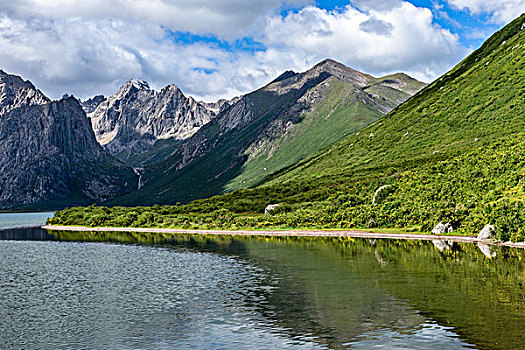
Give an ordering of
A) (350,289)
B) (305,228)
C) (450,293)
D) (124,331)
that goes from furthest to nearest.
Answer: (305,228), (350,289), (450,293), (124,331)

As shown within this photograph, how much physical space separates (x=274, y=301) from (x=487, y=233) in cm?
5416

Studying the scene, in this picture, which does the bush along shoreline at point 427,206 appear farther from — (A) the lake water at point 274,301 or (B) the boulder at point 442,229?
(A) the lake water at point 274,301

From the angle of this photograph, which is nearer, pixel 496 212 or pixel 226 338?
pixel 226 338

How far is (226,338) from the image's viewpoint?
1273 inches

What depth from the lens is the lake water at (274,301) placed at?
31828 mm

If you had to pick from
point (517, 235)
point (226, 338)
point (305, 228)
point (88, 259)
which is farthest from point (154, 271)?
point (305, 228)

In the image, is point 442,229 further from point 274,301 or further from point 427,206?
point 274,301

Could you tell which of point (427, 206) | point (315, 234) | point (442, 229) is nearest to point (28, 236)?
point (315, 234)

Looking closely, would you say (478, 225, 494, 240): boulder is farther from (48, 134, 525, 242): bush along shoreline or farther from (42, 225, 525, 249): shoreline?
(48, 134, 525, 242): bush along shoreline

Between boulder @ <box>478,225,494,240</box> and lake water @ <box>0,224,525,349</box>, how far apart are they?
968 cm

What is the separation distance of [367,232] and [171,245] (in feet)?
141

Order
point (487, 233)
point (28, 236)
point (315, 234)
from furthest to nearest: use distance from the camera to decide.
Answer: point (28, 236) → point (315, 234) → point (487, 233)

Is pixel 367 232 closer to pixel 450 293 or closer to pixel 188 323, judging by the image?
pixel 450 293

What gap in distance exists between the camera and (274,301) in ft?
143
